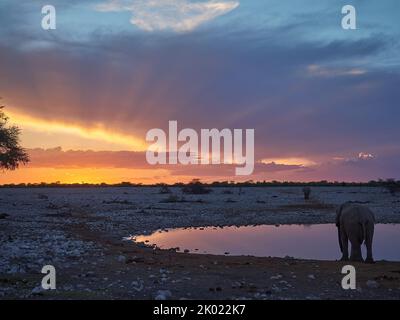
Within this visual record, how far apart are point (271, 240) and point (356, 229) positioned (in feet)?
24.0

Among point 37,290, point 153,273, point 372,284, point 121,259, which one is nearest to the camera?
point 37,290

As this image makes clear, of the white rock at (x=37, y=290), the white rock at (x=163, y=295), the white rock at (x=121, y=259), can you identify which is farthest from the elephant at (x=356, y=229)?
the white rock at (x=37, y=290)

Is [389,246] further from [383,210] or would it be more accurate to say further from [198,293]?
[383,210]

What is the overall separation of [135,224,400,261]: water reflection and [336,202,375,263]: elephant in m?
1.34

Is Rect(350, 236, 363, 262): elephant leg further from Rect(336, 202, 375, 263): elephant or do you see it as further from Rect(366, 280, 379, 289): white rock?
Rect(366, 280, 379, 289): white rock

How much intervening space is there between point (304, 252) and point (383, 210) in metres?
24.0

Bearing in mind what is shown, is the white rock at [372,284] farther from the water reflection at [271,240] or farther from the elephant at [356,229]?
the water reflection at [271,240]

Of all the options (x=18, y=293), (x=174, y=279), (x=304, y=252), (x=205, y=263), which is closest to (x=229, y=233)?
(x=304, y=252)

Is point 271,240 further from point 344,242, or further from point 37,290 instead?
point 37,290

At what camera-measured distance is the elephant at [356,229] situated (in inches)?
748

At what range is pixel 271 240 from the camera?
26234 millimetres

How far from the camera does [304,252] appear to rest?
73.1ft

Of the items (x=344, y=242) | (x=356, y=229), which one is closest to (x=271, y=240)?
(x=344, y=242)

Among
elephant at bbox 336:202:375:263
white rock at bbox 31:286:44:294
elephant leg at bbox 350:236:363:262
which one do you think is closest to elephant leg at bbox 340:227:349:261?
→ elephant at bbox 336:202:375:263
